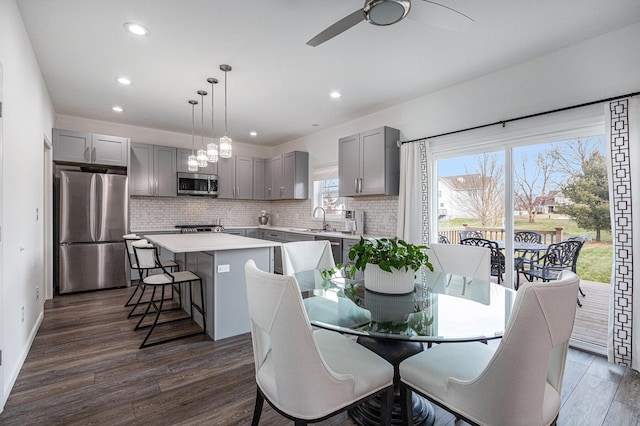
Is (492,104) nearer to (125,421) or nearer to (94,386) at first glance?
(125,421)

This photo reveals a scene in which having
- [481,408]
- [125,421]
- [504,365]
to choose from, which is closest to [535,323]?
[504,365]

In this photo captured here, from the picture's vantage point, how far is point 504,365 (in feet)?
3.76

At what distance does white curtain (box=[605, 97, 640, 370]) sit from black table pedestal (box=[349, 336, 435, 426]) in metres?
1.76

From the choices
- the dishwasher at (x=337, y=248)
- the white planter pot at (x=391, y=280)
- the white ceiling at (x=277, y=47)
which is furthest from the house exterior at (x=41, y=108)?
the white planter pot at (x=391, y=280)

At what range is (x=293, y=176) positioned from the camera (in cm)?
600

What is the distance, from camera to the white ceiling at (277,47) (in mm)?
2324

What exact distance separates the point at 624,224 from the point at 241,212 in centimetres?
599

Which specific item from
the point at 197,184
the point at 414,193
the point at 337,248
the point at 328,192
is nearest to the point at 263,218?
the point at 197,184

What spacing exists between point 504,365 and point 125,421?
2.00 meters

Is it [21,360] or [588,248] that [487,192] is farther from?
[21,360]

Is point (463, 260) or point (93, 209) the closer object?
point (463, 260)

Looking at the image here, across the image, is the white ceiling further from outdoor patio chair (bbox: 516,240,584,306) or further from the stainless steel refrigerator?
outdoor patio chair (bbox: 516,240,584,306)

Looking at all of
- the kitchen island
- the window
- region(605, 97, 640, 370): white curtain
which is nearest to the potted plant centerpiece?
the kitchen island

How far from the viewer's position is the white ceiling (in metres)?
2.32
